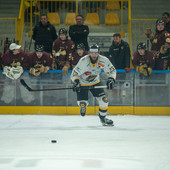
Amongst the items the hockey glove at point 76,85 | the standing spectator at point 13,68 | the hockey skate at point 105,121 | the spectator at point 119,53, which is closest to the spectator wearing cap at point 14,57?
the standing spectator at point 13,68

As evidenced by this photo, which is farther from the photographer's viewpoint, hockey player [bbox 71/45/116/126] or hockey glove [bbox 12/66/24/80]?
hockey glove [bbox 12/66/24/80]

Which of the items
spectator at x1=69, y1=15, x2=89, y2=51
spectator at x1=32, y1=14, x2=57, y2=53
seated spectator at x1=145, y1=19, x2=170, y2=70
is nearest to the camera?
seated spectator at x1=145, y1=19, x2=170, y2=70

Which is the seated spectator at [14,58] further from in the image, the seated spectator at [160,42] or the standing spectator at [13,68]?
the seated spectator at [160,42]

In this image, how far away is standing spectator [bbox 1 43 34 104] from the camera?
9758 mm

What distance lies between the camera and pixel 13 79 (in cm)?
994

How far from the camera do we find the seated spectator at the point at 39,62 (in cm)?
965

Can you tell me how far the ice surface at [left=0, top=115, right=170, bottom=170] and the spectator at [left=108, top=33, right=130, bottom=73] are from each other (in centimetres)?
115

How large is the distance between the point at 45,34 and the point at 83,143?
177 inches

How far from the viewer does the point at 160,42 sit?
380 inches

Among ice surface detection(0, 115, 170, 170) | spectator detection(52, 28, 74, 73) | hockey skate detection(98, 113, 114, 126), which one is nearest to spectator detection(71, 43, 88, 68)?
spectator detection(52, 28, 74, 73)

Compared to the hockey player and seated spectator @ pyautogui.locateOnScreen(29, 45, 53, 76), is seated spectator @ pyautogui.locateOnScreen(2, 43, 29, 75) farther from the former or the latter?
the hockey player

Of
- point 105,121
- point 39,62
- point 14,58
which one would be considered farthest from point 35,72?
point 105,121

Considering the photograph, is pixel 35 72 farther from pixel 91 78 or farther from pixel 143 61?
pixel 143 61

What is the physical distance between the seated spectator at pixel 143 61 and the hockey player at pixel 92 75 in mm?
1584
